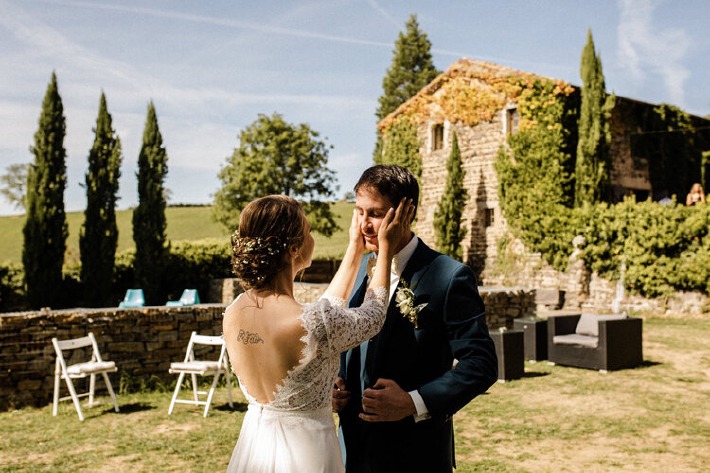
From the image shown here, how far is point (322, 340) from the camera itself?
2.45m

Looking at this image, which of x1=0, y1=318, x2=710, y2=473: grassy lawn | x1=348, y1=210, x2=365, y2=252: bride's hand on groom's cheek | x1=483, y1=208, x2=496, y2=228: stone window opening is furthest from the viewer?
x1=483, y1=208, x2=496, y2=228: stone window opening

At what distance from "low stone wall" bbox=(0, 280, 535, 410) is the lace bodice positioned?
20.6ft

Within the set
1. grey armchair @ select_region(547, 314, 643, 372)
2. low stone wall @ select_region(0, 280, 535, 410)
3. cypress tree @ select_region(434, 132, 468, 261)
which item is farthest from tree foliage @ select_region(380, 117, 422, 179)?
low stone wall @ select_region(0, 280, 535, 410)

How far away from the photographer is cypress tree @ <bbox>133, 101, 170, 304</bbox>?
80.0ft

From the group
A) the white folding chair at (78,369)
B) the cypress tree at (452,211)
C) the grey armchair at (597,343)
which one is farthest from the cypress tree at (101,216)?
the grey armchair at (597,343)

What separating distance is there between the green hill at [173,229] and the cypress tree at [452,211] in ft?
75.5

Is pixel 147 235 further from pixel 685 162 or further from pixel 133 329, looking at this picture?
pixel 685 162

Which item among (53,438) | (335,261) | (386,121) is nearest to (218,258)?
(335,261)

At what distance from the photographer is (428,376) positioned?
2473 millimetres

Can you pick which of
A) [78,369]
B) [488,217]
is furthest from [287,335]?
[488,217]

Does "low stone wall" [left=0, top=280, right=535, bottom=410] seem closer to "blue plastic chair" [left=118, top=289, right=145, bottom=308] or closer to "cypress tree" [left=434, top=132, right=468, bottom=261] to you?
"blue plastic chair" [left=118, top=289, right=145, bottom=308]

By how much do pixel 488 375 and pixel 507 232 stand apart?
22106 millimetres

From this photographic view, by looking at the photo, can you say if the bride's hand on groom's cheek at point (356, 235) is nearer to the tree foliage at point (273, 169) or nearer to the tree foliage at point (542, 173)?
the tree foliage at point (542, 173)

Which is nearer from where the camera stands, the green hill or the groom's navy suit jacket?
the groom's navy suit jacket
